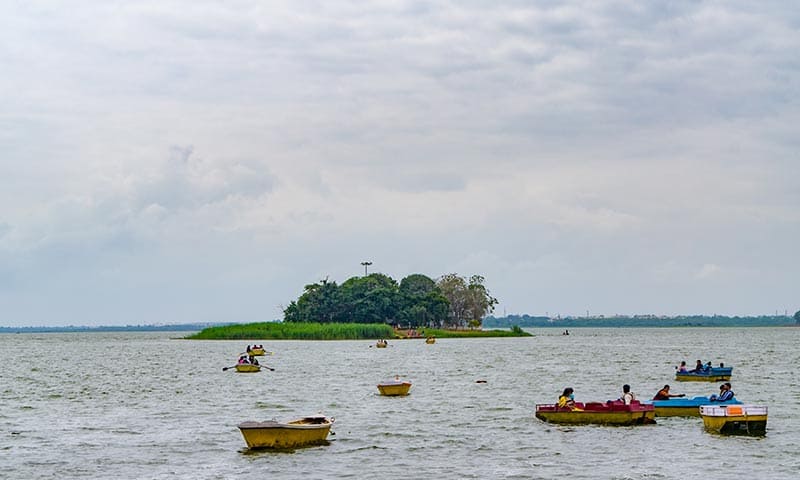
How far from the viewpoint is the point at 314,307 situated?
198375 mm

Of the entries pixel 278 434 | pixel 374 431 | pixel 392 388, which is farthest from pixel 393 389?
pixel 278 434

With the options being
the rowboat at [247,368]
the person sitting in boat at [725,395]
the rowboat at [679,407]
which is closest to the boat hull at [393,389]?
the rowboat at [679,407]

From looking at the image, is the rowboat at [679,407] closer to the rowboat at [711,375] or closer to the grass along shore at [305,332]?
the rowboat at [711,375]

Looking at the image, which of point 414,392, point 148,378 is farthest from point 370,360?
point 414,392

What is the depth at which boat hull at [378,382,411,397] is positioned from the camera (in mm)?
54500

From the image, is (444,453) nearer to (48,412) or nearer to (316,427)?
(316,427)

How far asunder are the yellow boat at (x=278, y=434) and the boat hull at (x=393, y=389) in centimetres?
1955

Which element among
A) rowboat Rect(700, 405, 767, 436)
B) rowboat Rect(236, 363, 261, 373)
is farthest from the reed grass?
rowboat Rect(700, 405, 767, 436)

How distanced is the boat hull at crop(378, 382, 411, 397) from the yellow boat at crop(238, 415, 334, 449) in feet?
64.1

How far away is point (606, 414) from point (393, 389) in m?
17.4

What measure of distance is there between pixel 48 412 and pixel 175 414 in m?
7.00

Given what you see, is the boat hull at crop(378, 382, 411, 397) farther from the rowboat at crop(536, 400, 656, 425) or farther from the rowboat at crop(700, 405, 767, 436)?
the rowboat at crop(700, 405, 767, 436)

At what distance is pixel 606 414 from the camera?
3981 cm

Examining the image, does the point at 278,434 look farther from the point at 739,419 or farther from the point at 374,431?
the point at 739,419
